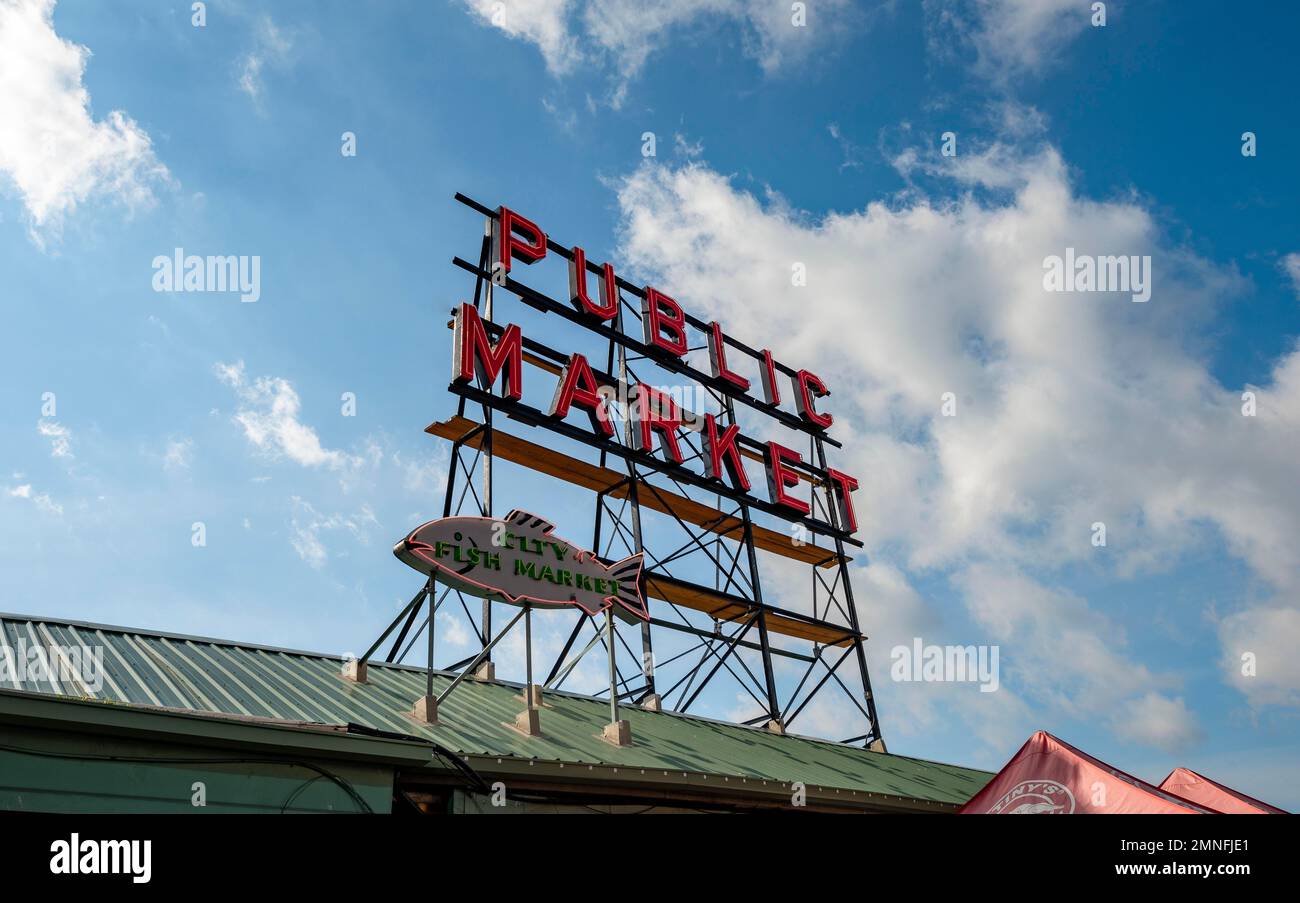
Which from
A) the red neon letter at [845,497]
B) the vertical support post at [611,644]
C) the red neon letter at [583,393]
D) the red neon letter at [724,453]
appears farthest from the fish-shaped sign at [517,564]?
the red neon letter at [845,497]

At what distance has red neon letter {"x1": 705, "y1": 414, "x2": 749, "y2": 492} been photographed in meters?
22.9

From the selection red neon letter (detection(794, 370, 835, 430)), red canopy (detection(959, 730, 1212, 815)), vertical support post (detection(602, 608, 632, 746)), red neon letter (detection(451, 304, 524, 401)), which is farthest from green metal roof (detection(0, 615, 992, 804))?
red neon letter (detection(794, 370, 835, 430))

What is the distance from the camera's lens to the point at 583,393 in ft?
66.3

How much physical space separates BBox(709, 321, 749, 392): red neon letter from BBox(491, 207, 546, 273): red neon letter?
19.5 ft

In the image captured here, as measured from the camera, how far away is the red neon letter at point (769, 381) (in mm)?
26709

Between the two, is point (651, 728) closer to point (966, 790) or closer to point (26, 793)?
point (966, 790)

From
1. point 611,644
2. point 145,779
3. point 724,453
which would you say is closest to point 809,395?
point 724,453

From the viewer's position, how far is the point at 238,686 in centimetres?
1047

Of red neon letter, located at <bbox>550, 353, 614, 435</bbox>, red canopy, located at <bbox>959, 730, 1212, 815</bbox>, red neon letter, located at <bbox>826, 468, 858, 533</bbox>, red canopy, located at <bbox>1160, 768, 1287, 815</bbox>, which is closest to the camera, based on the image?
red canopy, located at <bbox>959, 730, 1212, 815</bbox>

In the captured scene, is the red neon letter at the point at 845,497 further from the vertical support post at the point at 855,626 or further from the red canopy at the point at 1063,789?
the red canopy at the point at 1063,789

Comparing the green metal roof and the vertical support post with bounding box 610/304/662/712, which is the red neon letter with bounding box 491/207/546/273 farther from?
the green metal roof

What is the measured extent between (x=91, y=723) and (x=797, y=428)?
2158cm
